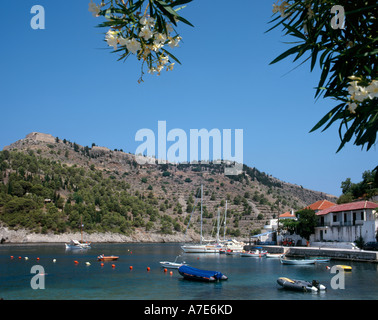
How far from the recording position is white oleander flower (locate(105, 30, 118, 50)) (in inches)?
117

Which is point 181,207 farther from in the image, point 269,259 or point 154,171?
point 269,259

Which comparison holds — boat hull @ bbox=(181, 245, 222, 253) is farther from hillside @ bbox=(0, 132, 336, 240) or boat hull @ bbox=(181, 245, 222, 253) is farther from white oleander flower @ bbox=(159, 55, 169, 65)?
white oleander flower @ bbox=(159, 55, 169, 65)

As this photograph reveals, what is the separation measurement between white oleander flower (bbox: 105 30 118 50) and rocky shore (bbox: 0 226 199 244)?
7462cm

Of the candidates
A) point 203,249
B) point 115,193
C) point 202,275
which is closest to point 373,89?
point 202,275

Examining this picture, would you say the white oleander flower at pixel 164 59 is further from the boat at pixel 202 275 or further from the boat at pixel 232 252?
the boat at pixel 232 252

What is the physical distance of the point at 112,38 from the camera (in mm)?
2984

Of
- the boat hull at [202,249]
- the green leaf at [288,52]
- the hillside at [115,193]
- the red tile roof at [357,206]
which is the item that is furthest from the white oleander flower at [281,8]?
the boat hull at [202,249]

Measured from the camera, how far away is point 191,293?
26.2 m

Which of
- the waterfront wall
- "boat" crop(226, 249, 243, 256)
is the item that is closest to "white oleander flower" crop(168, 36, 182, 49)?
the waterfront wall

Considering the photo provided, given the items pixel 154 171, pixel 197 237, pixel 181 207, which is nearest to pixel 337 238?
pixel 197 237

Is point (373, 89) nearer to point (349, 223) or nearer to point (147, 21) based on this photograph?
point (147, 21)

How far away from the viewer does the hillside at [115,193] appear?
9631 centimetres

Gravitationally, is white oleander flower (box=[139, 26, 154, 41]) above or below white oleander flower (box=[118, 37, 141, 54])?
above

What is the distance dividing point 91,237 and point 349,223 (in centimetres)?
6838
